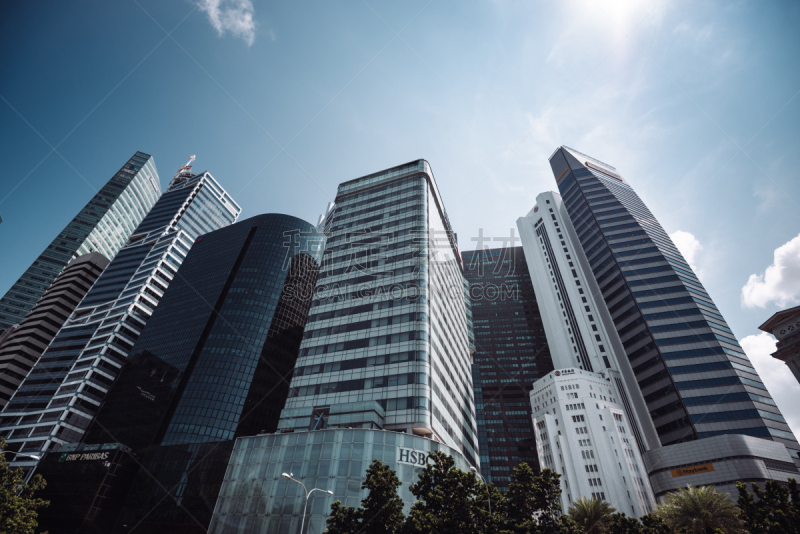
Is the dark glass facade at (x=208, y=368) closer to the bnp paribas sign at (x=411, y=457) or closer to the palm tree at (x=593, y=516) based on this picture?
the bnp paribas sign at (x=411, y=457)

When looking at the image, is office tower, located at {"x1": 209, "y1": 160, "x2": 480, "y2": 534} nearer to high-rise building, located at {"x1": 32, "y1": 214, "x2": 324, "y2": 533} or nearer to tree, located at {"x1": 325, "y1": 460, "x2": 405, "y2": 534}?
tree, located at {"x1": 325, "y1": 460, "x2": 405, "y2": 534}

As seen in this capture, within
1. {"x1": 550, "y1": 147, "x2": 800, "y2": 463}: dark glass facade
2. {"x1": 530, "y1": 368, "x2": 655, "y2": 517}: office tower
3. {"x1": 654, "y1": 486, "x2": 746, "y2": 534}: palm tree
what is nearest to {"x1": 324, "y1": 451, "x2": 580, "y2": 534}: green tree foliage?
{"x1": 654, "y1": 486, "x2": 746, "y2": 534}: palm tree

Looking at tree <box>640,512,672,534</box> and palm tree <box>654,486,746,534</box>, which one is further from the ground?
palm tree <box>654,486,746,534</box>

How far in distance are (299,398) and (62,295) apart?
143 meters

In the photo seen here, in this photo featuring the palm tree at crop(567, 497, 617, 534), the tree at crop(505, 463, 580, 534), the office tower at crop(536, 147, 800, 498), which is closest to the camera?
the tree at crop(505, 463, 580, 534)

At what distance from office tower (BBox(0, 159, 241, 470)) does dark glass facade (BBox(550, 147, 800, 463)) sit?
153455mm

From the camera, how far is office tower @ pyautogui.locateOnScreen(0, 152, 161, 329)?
6132 inches

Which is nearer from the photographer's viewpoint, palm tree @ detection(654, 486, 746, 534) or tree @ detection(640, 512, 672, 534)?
tree @ detection(640, 512, 672, 534)

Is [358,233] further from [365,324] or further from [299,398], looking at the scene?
[299,398]

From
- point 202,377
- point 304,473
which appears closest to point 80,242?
point 202,377

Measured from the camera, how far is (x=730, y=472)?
7350 cm

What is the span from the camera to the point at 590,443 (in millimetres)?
97812

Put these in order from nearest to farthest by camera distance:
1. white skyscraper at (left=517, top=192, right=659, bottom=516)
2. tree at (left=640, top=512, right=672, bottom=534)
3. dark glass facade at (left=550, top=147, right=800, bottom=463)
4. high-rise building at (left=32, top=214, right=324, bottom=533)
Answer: tree at (left=640, top=512, right=672, bottom=534), high-rise building at (left=32, top=214, right=324, bottom=533), dark glass facade at (left=550, top=147, right=800, bottom=463), white skyscraper at (left=517, top=192, right=659, bottom=516)

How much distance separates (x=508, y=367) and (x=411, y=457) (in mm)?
134031
